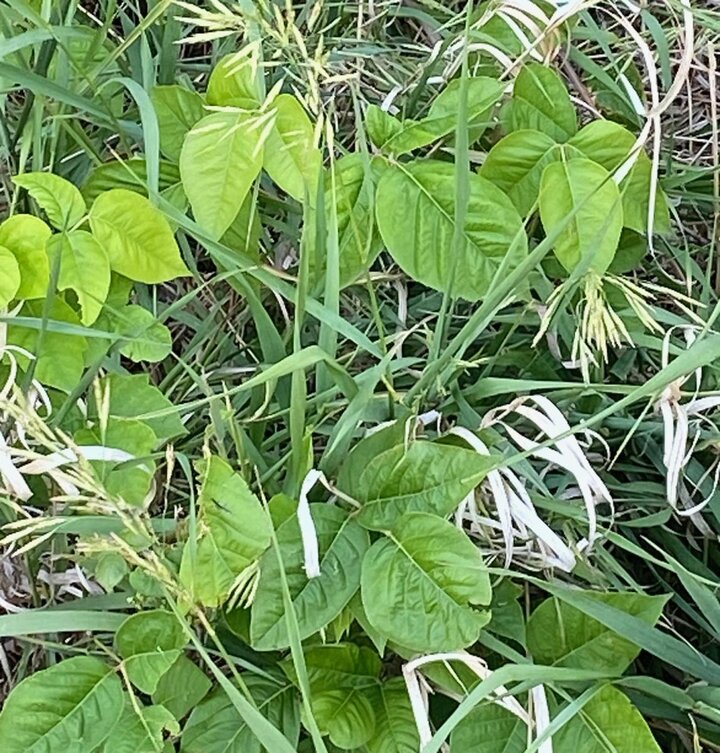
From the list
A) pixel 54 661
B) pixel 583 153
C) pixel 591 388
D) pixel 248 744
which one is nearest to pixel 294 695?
pixel 248 744

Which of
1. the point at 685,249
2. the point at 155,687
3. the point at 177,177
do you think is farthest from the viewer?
the point at 685,249

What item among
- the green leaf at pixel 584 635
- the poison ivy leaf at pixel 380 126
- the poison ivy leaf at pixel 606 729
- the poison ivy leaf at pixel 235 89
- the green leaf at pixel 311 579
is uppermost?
the poison ivy leaf at pixel 235 89

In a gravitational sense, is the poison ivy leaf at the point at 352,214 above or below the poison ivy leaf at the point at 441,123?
below

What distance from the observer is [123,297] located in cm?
75

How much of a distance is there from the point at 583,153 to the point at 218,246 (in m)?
0.30

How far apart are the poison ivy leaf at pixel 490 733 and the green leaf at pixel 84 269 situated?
0.40m

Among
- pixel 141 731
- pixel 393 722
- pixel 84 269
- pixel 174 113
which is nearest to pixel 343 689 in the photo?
pixel 393 722

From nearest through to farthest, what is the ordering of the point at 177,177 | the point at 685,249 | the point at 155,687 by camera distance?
the point at 155,687
the point at 177,177
the point at 685,249

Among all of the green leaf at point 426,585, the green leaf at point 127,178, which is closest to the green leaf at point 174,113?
the green leaf at point 127,178

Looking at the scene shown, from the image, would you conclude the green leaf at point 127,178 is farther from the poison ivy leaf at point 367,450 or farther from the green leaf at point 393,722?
the green leaf at point 393,722

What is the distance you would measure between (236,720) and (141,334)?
30cm

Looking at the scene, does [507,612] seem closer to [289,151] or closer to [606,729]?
[606,729]

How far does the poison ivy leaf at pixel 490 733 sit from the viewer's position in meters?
0.66

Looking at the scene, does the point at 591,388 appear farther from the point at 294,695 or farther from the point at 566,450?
the point at 294,695
